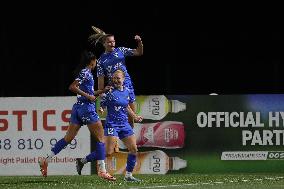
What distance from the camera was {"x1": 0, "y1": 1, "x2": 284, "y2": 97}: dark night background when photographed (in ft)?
64.7

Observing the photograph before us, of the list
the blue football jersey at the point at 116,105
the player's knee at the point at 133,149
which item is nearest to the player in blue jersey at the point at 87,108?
the blue football jersey at the point at 116,105

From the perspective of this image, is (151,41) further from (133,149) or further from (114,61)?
(133,149)

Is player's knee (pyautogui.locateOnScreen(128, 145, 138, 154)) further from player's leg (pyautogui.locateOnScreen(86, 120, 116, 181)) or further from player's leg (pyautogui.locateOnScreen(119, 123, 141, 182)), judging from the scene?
player's leg (pyautogui.locateOnScreen(86, 120, 116, 181))

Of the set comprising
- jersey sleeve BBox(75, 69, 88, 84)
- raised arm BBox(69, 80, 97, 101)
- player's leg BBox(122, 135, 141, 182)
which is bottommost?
player's leg BBox(122, 135, 141, 182)

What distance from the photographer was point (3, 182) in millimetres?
13773

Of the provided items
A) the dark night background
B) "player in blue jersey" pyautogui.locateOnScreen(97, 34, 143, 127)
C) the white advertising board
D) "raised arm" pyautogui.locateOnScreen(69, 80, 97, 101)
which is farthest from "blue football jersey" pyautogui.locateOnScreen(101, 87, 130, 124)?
the dark night background

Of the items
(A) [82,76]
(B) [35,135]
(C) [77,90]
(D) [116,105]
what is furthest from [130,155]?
(B) [35,135]

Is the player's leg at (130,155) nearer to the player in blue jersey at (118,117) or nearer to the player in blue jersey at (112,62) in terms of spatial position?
the player in blue jersey at (118,117)

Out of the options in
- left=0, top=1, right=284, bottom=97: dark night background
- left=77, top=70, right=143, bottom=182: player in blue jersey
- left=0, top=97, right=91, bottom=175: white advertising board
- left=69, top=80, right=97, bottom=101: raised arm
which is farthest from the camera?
left=0, top=1, right=284, bottom=97: dark night background

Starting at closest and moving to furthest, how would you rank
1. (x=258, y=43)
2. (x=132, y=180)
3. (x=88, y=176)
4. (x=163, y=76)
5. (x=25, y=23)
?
(x=132, y=180) < (x=88, y=176) < (x=163, y=76) < (x=258, y=43) < (x=25, y=23)

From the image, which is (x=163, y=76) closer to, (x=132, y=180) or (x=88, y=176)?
(x=88, y=176)

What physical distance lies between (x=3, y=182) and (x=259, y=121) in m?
4.55

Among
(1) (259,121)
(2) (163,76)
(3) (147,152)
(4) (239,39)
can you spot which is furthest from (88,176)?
(4) (239,39)

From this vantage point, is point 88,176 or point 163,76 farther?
point 163,76
